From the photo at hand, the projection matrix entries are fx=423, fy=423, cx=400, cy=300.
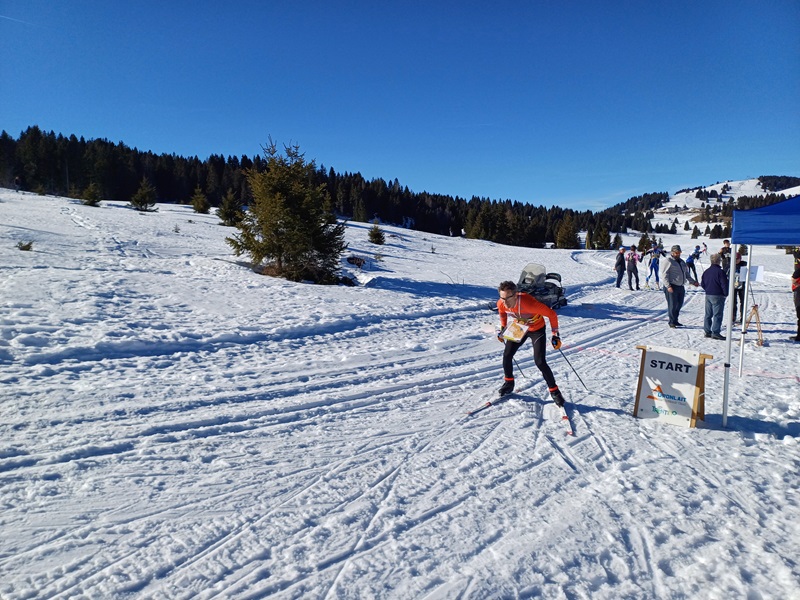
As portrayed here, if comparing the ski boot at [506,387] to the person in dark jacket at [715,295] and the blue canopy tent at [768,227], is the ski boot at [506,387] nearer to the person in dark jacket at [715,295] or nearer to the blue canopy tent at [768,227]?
the blue canopy tent at [768,227]

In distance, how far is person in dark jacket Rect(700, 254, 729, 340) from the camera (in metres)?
9.77

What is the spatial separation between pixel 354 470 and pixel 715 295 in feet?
32.7

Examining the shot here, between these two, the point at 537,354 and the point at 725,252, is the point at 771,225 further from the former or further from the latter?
the point at 725,252

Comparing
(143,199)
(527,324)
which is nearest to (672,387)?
(527,324)

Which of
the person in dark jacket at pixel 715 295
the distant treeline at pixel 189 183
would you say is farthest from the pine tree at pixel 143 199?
the person in dark jacket at pixel 715 295

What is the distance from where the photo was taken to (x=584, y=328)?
35.5ft

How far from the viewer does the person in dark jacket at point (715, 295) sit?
9.77 meters

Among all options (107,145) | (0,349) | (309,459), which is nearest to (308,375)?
(309,459)

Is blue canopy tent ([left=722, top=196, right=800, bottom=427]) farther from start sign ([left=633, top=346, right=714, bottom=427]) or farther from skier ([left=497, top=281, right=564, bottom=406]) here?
skier ([left=497, top=281, right=564, bottom=406])

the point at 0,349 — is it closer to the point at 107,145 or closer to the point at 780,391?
the point at 780,391

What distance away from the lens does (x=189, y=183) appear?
7362cm

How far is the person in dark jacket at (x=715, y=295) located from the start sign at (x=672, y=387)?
5872 mm

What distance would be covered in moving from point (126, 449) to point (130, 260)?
1172cm

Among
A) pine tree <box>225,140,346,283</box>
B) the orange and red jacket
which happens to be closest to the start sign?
the orange and red jacket
